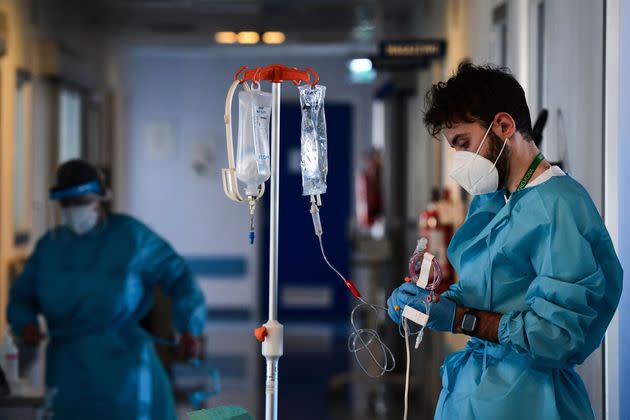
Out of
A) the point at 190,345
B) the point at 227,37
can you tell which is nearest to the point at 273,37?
the point at 227,37

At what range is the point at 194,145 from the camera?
1126cm

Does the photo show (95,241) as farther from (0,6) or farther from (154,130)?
(154,130)

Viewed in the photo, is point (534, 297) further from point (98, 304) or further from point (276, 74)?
point (98, 304)

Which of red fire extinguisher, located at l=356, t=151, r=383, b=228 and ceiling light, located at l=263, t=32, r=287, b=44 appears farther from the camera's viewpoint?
red fire extinguisher, located at l=356, t=151, r=383, b=228

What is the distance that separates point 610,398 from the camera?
286cm

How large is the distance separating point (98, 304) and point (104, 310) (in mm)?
30

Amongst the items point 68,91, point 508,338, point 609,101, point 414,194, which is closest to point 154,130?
point 68,91

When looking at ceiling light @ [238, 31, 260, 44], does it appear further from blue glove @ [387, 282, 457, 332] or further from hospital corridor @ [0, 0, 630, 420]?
blue glove @ [387, 282, 457, 332]

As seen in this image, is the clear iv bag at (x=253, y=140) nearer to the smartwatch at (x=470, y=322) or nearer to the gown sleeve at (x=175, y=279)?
the smartwatch at (x=470, y=322)

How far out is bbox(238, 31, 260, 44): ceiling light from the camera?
754cm

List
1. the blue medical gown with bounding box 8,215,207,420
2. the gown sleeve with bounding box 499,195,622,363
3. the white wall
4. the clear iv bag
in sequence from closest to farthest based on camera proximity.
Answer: the gown sleeve with bounding box 499,195,622,363 < the clear iv bag < the blue medical gown with bounding box 8,215,207,420 < the white wall

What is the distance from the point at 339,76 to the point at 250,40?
385 cm

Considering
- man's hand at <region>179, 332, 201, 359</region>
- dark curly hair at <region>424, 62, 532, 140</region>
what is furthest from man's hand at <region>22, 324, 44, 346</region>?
dark curly hair at <region>424, 62, 532, 140</region>

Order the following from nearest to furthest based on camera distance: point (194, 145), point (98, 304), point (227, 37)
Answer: point (98, 304)
point (227, 37)
point (194, 145)
